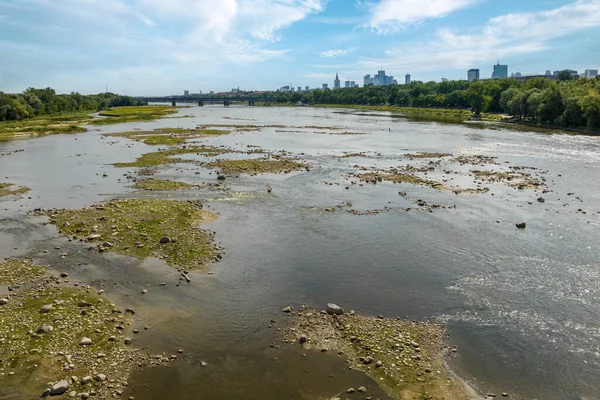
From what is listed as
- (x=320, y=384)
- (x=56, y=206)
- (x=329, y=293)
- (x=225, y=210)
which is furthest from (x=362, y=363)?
(x=56, y=206)

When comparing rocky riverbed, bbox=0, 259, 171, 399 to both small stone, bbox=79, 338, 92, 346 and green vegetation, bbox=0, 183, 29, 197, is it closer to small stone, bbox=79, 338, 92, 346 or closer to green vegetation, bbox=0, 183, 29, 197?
small stone, bbox=79, 338, 92, 346

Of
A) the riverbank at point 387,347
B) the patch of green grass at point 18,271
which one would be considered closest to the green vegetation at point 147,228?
the patch of green grass at point 18,271

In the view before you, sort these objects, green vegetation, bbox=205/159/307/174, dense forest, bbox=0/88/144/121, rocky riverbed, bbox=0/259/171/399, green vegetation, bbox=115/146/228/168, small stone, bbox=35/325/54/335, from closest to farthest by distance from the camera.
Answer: rocky riverbed, bbox=0/259/171/399
small stone, bbox=35/325/54/335
green vegetation, bbox=205/159/307/174
green vegetation, bbox=115/146/228/168
dense forest, bbox=0/88/144/121

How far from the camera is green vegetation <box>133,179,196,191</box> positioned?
38594 millimetres

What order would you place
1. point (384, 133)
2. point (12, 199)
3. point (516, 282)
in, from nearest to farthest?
point (516, 282) < point (12, 199) < point (384, 133)

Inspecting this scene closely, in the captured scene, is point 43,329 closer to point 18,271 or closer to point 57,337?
point 57,337

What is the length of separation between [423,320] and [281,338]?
577 cm

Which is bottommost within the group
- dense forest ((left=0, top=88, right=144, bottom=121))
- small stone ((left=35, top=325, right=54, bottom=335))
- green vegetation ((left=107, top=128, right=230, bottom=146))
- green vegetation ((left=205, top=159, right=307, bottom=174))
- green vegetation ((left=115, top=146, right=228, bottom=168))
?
small stone ((left=35, top=325, right=54, bottom=335))

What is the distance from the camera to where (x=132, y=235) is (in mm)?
25531

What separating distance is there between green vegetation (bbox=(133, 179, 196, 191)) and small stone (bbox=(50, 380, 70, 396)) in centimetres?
2694

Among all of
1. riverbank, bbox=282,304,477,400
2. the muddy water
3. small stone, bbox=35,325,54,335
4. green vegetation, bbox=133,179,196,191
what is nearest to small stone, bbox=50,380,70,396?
the muddy water

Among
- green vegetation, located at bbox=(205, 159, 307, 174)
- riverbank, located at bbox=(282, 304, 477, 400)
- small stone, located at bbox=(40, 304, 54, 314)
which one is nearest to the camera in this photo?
riverbank, located at bbox=(282, 304, 477, 400)

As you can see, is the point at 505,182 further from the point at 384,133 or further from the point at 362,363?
the point at 384,133

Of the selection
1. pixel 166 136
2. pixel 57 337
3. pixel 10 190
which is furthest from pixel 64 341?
pixel 166 136
